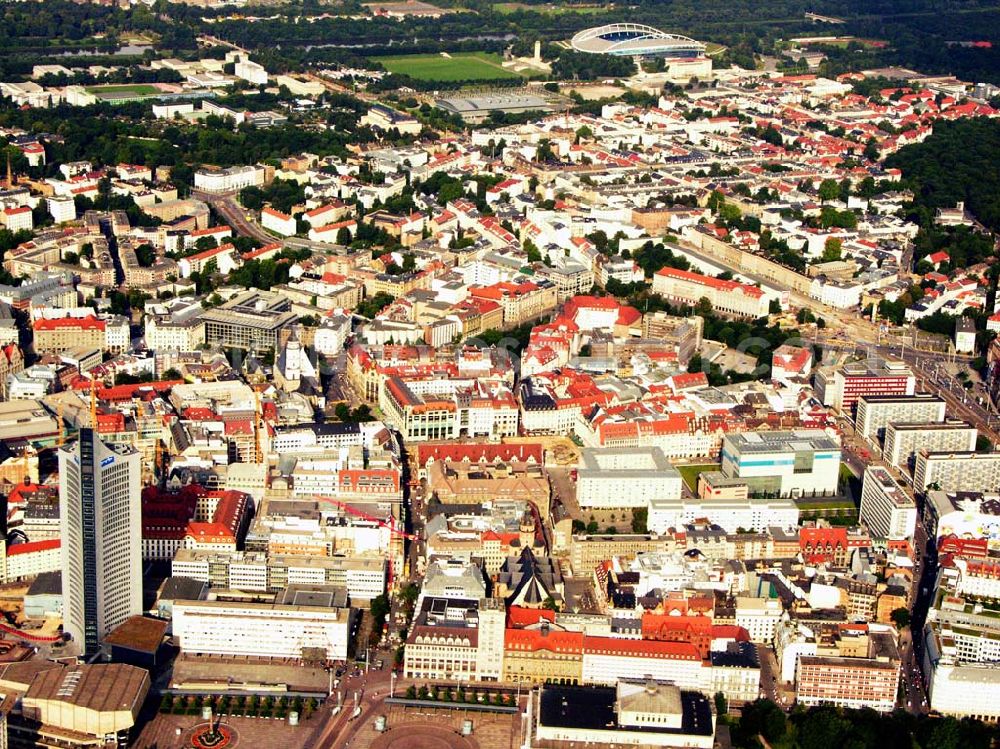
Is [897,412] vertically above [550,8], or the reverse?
[550,8]

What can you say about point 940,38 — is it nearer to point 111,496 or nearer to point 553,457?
point 553,457

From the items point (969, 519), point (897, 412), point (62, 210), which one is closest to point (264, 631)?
point (969, 519)

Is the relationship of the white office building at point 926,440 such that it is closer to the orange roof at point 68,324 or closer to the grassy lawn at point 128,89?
the orange roof at point 68,324

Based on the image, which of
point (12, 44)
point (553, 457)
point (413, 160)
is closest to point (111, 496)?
point (553, 457)

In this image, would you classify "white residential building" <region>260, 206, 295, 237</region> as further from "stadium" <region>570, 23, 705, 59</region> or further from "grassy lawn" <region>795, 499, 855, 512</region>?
"stadium" <region>570, 23, 705, 59</region>

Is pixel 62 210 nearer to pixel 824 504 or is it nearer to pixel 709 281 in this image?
pixel 709 281

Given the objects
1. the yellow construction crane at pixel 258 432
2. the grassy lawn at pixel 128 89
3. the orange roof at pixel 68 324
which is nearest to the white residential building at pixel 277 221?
the orange roof at pixel 68 324
